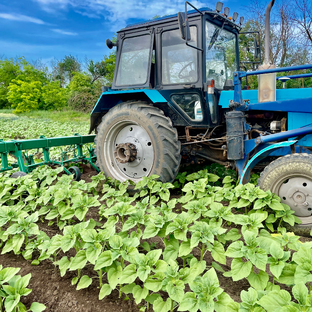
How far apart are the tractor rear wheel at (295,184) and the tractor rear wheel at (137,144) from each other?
1.24 metres

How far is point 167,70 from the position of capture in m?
3.88

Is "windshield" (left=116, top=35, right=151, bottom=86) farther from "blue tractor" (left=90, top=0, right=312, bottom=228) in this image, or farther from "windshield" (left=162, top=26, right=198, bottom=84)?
"windshield" (left=162, top=26, right=198, bottom=84)

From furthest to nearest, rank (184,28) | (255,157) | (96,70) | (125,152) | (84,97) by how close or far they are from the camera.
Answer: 1. (96,70)
2. (84,97)
3. (125,152)
4. (255,157)
5. (184,28)

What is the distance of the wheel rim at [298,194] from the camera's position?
285 centimetres

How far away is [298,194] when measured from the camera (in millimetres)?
2887

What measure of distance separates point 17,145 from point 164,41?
255cm

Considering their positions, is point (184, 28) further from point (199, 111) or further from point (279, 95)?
point (279, 95)

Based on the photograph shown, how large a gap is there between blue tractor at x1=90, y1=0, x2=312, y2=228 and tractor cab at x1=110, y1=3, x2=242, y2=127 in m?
0.01

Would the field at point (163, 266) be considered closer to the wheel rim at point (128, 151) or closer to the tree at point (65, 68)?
the wheel rim at point (128, 151)

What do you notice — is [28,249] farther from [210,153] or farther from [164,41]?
[164,41]

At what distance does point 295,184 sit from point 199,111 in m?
1.50

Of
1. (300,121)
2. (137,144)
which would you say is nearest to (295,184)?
(300,121)

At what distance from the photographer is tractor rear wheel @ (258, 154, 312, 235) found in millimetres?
2830

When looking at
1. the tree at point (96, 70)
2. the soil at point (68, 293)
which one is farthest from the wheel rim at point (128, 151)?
the tree at point (96, 70)
